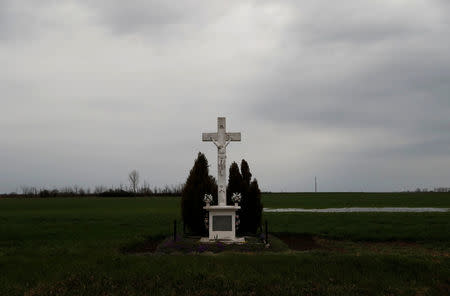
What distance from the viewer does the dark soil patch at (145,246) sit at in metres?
14.2

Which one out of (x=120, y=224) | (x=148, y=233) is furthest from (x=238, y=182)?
(x=120, y=224)

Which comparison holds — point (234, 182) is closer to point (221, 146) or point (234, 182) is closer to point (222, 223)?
point (221, 146)

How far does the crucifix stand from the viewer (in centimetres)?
1642

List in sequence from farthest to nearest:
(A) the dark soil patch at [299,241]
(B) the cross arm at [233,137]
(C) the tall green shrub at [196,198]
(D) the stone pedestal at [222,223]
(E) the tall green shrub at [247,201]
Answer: (E) the tall green shrub at [247,201]
(C) the tall green shrub at [196,198]
(B) the cross arm at [233,137]
(D) the stone pedestal at [222,223]
(A) the dark soil patch at [299,241]

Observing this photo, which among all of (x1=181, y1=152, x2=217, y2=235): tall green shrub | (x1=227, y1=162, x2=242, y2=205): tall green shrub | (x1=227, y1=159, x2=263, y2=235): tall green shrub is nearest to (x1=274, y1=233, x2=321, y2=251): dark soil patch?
(x1=227, y1=159, x2=263, y2=235): tall green shrub

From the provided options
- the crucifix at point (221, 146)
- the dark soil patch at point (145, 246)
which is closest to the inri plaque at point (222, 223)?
the crucifix at point (221, 146)

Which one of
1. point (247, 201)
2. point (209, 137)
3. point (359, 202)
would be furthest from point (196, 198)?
point (359, 202)

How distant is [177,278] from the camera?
28.5ft

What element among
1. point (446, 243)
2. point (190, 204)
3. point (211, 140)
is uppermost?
point (211, 140)

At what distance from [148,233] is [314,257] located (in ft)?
34.3

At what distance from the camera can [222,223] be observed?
51.5 ft

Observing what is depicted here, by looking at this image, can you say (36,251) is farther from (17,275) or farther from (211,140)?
(211,140)

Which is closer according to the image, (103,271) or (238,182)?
(103,271)

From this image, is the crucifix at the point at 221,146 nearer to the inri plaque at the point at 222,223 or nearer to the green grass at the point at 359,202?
the inri plaque at the point at 222,223
